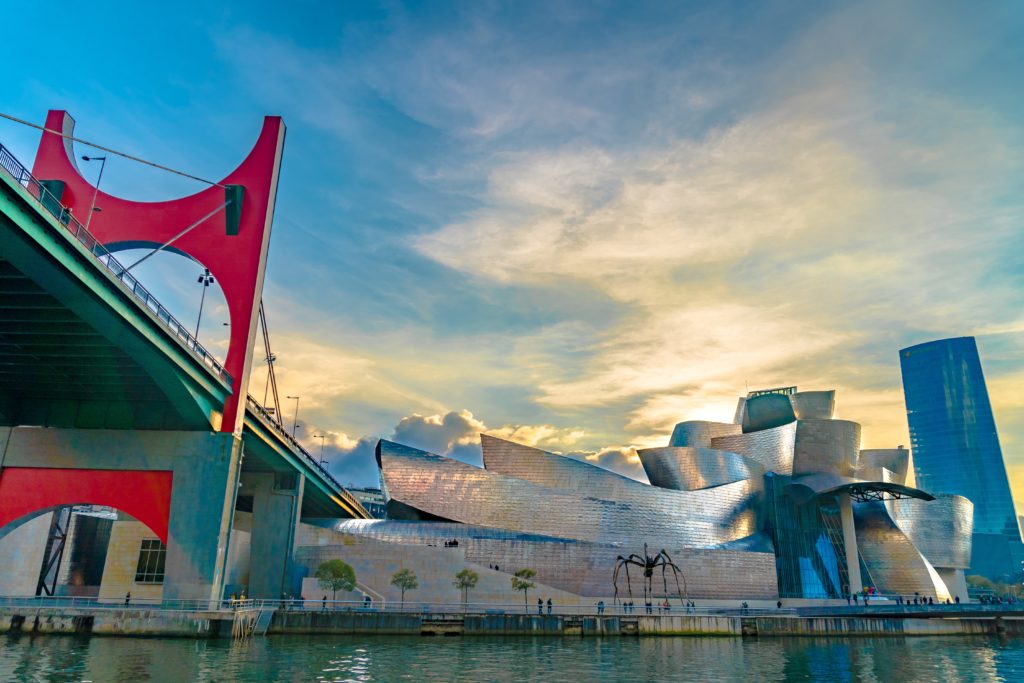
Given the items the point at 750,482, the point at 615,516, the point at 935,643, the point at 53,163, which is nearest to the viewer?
the point at 935,643

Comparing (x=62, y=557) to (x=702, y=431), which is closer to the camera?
(x=62, y=557)

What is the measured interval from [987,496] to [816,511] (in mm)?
155050

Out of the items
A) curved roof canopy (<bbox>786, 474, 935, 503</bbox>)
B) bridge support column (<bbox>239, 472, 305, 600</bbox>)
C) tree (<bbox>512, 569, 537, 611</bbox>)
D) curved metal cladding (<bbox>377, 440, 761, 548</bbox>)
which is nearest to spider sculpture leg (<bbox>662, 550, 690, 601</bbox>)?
curved metal cladding (<bbox>377, 440, 761, 548</bbox>)

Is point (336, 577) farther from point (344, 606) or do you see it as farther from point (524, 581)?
point (524, 581)

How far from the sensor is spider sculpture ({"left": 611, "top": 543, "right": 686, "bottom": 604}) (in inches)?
1903

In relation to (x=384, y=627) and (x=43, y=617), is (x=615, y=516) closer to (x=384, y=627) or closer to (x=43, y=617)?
(x=384, y=627)

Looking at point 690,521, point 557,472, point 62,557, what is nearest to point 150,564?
point 62,557

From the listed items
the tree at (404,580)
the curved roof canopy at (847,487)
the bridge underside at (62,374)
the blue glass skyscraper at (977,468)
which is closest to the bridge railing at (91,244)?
the bridge underside at (62,374)

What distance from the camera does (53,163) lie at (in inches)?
1399

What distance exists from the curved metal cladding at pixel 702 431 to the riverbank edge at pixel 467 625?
105ft

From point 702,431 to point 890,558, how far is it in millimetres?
19193

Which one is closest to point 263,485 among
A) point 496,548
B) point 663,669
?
point 496,548

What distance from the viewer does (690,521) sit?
56.0 metres

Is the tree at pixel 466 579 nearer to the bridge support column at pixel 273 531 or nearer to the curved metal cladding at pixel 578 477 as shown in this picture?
the bridge support column at pixel 273 531
